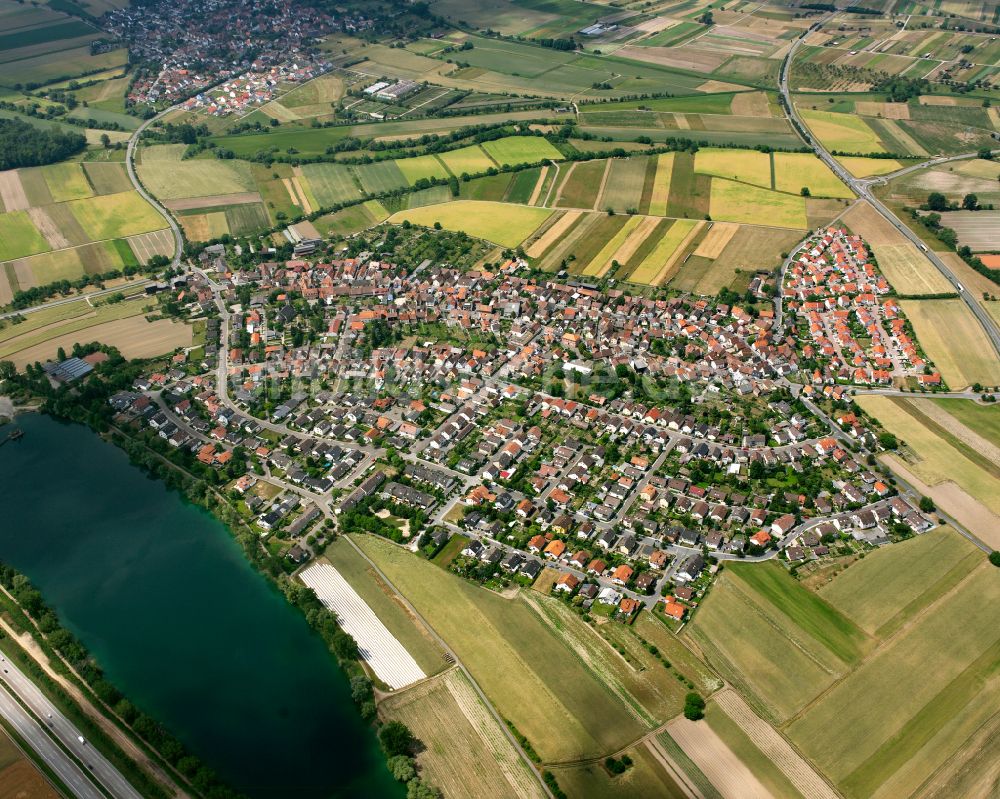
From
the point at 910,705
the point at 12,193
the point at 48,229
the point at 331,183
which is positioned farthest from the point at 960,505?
the point at 12,193

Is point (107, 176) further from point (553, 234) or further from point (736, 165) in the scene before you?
point (736, 165)

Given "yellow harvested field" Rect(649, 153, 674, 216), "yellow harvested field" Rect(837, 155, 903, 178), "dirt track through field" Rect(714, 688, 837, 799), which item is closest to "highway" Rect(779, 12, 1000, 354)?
"yellow harvested field" Rect(837, 155, 903, 178)

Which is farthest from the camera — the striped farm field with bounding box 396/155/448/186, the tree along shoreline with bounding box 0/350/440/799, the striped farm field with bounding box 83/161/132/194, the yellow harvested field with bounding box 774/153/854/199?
the striped farm field with bounding box 396/155/448/186

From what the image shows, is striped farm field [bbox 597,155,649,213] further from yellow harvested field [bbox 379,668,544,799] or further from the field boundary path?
yellow harvested field [bbox 379,668,544,799]

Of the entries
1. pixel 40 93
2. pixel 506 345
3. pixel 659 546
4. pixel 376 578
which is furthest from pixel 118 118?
pixel 659 546

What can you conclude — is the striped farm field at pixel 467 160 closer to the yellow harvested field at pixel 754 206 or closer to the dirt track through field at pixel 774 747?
the yellow harvested field at pixel 754 206

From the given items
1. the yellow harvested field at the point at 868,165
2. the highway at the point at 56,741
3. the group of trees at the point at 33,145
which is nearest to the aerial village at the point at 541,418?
the highway at the point at 56,741

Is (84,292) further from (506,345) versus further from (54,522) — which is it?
(506,345)
